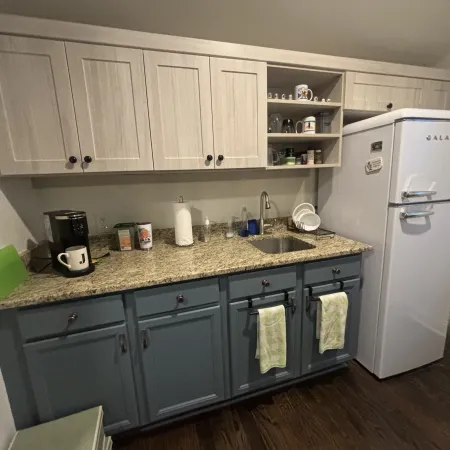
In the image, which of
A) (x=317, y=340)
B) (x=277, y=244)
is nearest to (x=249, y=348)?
(x=317, y=340)

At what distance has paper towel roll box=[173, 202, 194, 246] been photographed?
1583mm

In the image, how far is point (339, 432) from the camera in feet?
4.31

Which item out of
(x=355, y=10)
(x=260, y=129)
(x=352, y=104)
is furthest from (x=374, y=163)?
(x=355, y=10)

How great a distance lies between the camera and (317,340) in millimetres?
1551

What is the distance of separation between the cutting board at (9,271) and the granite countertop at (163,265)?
0.03 metres

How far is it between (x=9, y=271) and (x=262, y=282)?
3.93 feet

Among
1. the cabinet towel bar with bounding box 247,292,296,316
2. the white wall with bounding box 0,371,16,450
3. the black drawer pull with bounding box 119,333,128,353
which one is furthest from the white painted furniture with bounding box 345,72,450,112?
the white wall with bounding box 0,371,16,450

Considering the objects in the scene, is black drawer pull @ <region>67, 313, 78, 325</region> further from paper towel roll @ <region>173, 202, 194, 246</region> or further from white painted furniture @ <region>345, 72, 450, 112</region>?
A: white painted furniture @ <region>345, 72, 450, 112</region>

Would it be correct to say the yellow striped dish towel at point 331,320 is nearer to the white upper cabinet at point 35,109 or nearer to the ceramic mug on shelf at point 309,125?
the ceramic mug on shelf at point 309,125

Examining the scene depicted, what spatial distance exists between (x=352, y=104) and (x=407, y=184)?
680mm

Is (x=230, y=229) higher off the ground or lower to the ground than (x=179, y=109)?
lower

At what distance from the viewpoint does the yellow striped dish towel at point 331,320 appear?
4.76 feet

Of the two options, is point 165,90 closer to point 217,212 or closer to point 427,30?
point 217,212

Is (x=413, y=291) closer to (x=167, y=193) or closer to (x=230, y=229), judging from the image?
(x=230, y=229)
